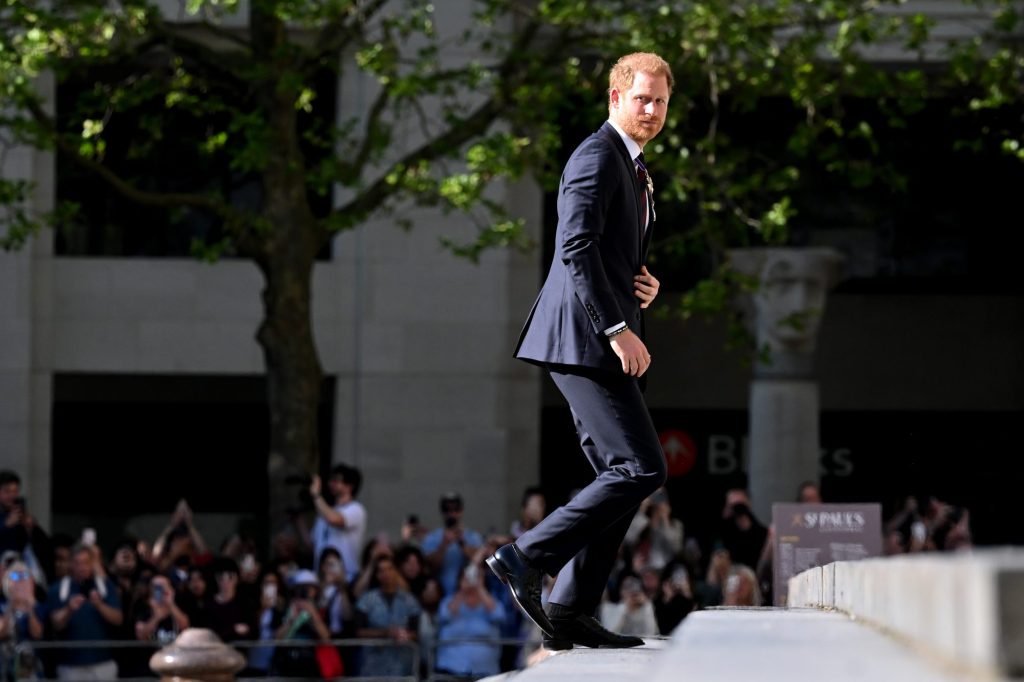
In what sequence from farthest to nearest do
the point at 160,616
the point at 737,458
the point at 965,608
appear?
the point at 737,458 → the point at 160,616 → the point at 965,608

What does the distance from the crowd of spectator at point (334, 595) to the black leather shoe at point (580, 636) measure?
701cm

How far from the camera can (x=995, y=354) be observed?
2753 cm

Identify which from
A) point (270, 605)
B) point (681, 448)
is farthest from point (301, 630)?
point (681, 448)

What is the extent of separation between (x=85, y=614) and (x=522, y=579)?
9283mm

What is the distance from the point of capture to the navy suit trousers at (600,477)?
6.21 meters

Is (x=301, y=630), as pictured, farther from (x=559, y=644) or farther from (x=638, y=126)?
(x=638, y=126)

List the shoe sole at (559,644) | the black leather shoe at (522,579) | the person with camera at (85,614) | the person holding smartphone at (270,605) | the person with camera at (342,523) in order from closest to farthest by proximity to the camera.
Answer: the black leather shoe at (522,579), the shoe sole at (559,644), the person with camera at (85,614), the person holding smartphone at (270,605), the person with camera at (342,523)

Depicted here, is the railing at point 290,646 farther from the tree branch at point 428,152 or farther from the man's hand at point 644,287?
the man's hand at point 644,287

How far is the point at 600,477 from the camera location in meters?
6.24

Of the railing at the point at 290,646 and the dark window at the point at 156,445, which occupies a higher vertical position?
the dark window at the point at 156,445

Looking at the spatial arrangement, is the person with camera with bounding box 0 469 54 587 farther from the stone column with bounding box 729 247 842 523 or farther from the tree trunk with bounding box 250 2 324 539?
the stone column with bounding box 729 247 842 523

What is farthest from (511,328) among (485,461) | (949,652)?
(949,652)

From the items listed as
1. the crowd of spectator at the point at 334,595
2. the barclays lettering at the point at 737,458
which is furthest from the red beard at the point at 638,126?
the barclays lettering at the point at 737,458

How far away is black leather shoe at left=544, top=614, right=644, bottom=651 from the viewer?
20.8 feet
